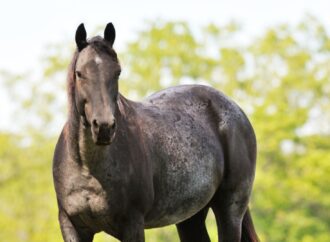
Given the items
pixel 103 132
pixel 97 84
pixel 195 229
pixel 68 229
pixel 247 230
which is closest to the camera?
pixel 103 132

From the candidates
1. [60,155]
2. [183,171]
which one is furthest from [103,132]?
[183,171]

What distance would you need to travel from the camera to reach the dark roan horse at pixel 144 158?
564 centimetres

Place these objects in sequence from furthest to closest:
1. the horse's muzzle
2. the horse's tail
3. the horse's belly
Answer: the horse's tail
the horse's belly
the horse's muzzle

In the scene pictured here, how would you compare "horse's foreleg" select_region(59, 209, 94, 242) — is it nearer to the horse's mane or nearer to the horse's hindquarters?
the horse's hindquarters

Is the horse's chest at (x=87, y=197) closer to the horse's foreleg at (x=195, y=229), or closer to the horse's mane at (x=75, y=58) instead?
the horse's mane at (x=75, y=58)

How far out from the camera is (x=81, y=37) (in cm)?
577

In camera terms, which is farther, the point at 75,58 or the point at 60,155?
the point at 60,155

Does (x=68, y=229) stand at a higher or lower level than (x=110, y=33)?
lower

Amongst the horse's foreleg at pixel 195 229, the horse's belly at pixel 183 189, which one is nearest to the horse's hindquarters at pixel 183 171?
the horse's belly at pixel 183 189

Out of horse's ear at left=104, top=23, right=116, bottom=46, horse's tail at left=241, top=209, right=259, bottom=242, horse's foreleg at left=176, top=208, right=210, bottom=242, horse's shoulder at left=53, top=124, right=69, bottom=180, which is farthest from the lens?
horse's tail at left=241, top=209, right=259, bottom=242

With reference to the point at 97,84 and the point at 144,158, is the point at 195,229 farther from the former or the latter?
the point at 97,84

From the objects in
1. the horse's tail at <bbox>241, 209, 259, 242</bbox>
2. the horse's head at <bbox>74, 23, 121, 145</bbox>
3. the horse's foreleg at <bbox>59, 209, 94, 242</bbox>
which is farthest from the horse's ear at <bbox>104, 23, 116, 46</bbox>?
the horse's tail at <bbox>241, 209, 259, 242</bbox>

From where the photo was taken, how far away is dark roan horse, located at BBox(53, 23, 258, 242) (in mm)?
5645

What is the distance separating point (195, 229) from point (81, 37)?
2.60m
